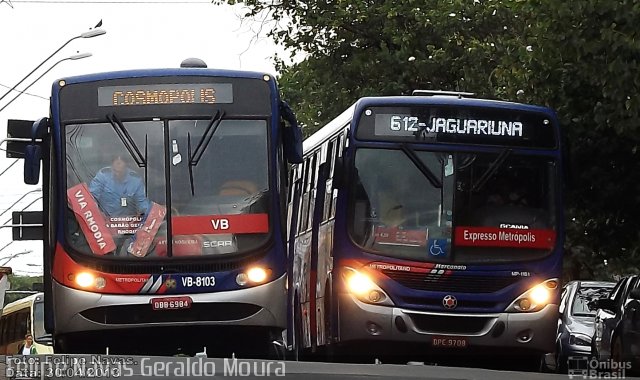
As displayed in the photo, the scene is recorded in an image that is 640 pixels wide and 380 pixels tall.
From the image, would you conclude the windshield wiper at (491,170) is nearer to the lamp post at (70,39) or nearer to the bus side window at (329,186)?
the bus side window at (329,186)

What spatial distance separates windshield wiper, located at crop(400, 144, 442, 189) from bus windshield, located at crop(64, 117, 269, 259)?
1673mm

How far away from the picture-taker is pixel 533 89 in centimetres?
2147

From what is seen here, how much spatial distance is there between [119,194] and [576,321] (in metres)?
9.19

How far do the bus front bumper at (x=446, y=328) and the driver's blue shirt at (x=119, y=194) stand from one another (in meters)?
2.54

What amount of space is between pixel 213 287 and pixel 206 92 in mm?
2111

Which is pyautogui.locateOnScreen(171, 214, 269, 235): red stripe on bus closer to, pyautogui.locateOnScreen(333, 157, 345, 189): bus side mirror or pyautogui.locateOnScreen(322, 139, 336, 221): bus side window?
pyautogui.locateOnScreen(333, 157, 345, 189): bus side mirror

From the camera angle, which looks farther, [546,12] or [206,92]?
[546,12]

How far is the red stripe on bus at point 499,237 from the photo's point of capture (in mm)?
15094

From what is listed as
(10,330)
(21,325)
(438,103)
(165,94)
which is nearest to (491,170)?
(438,103)

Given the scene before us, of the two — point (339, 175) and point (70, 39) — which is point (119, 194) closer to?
point (339, 175)

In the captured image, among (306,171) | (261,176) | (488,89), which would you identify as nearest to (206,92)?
(261,176)

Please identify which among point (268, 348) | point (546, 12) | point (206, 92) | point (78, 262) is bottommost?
point (268, 348)

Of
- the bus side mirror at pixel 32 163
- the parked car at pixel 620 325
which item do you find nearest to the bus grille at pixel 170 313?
the bus side mirror at pixel 32 163

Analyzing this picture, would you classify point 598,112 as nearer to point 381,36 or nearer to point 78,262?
point 78,262
